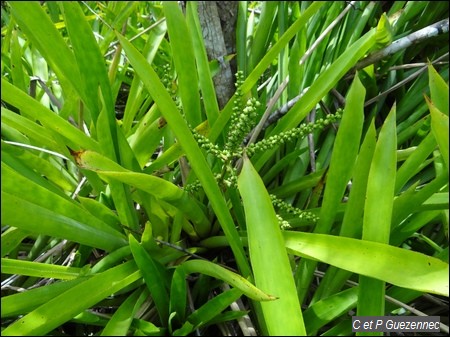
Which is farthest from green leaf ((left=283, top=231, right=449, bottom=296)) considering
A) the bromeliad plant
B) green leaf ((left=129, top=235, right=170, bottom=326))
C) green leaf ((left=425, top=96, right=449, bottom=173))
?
green leaf ((left=129, top=235, right=170, bottom=326))

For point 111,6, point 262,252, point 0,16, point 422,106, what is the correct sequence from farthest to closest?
point 0,16 → point 111,6 → point 422,106 → point 262,252

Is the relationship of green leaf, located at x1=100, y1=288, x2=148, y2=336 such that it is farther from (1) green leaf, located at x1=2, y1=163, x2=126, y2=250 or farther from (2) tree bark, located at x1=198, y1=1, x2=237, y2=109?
(2) tree bark, located at x1=198, y1=1, x2=237, y2=109

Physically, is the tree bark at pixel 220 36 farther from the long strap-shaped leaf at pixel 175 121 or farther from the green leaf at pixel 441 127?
the green leaf at pixel 441 127

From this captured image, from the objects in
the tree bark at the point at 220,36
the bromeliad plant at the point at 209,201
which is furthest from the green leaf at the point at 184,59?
the tree bark at the point at 220,36

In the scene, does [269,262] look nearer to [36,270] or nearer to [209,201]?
[209,201]

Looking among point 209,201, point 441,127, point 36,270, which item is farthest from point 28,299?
point 441,127

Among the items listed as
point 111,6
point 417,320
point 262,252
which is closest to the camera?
point 262,252

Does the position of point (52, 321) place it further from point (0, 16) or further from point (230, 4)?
point (0, 16)

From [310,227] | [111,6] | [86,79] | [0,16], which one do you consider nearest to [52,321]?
[86,79]
